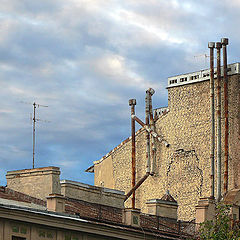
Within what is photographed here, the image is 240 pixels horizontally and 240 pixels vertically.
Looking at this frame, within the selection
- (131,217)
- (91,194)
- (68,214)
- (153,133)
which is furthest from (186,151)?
(68,214)

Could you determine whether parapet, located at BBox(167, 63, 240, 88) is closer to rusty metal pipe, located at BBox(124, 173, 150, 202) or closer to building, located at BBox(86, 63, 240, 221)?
building, located at BBox(86, 63, 240, 221)

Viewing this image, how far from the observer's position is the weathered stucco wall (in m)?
56.6

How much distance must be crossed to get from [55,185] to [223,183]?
62.8 feet

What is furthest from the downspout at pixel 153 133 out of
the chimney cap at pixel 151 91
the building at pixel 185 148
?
the chimney cap at pixel 151 91

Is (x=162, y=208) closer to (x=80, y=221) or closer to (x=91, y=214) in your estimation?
(x=91, y=214)

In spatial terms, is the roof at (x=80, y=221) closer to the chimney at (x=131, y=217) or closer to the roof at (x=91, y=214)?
the roof at (x=91, y=214)

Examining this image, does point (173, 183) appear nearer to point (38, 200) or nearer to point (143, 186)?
point (143, 186)

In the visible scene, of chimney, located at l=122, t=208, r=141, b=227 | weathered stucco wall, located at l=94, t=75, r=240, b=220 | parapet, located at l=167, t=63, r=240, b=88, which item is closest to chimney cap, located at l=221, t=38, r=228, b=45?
parapet, located at l=167, t=63, r=240, b=88

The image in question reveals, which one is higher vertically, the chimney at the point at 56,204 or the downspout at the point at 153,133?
the downspout at the point at 153,133

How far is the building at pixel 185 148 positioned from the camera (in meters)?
56.6

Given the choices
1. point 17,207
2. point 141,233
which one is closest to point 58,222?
point 17,207

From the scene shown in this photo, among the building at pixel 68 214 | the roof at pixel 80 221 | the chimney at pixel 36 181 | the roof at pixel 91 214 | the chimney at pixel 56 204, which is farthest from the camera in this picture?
the chimney at pixel 36 181

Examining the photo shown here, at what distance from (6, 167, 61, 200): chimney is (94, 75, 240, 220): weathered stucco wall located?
18789mm

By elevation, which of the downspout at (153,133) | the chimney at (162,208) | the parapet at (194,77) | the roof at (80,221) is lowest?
the roof at (80,221)
